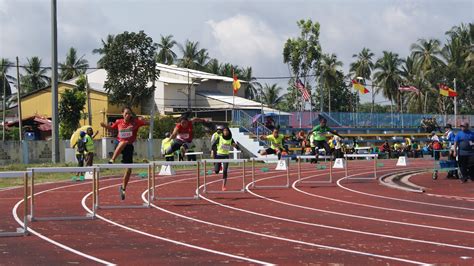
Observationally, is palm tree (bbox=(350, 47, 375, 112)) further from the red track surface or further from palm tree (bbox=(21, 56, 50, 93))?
the red track surface

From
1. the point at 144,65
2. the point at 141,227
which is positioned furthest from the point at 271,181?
the point at 144,65

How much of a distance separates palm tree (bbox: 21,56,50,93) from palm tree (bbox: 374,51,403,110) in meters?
36.4

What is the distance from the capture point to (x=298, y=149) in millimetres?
36594

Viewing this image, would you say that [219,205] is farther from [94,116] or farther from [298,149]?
[94,116]

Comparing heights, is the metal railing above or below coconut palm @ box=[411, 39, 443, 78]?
below

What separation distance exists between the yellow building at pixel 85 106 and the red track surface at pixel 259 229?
40.3 m

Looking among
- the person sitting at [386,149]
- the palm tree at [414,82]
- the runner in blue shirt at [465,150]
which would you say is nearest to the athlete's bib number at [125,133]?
the runner in blue shirt at [465,150]

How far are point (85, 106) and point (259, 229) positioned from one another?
163 feet

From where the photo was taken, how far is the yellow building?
56.5 meters

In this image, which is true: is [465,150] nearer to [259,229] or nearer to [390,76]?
[259,229]

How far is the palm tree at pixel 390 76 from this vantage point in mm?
78625

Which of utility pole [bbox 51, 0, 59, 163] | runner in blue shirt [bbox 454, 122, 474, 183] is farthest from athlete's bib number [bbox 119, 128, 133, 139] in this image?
utility pole [bbox 51, 0, 59, 163]

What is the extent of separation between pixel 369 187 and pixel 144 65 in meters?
31.0

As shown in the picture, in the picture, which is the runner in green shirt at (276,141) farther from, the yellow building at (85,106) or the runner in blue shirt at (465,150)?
the yellow building at (85,106)
